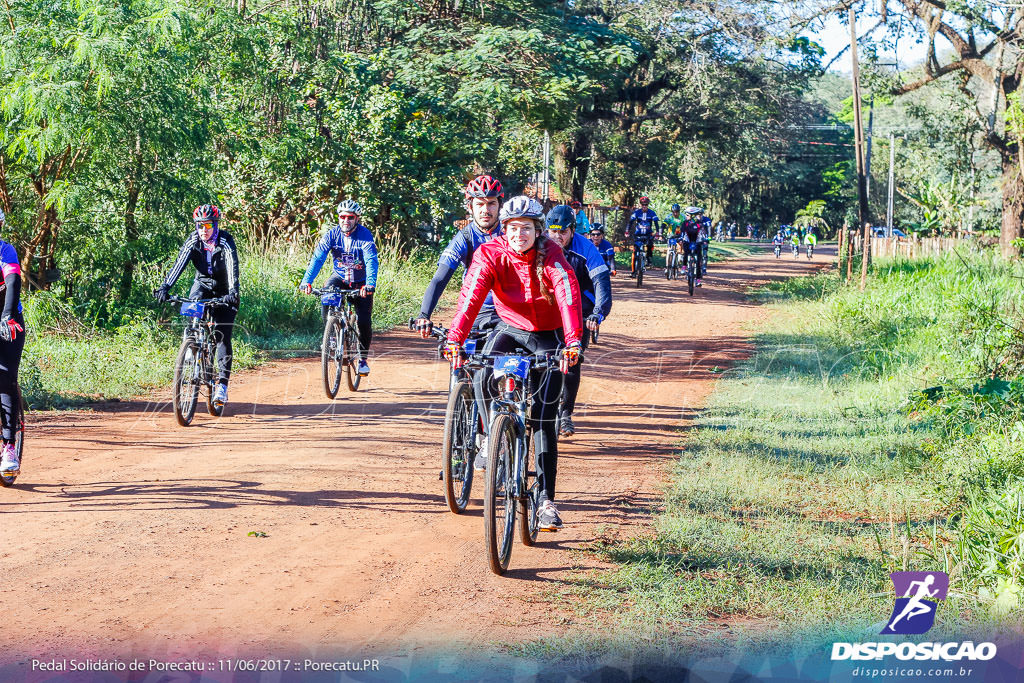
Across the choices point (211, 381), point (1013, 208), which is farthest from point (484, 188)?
point (1013, 208)

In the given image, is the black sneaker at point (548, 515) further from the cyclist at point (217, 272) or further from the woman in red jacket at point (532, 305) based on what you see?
the cyclist at point (217, 272)

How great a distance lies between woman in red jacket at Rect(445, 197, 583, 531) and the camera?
614 cm

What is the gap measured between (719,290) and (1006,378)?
18.5 metres

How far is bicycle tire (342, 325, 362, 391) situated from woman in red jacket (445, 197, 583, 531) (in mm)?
5672

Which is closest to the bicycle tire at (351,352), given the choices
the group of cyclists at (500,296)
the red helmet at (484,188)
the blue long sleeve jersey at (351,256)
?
the blue long sleeve jersey at (351,256)

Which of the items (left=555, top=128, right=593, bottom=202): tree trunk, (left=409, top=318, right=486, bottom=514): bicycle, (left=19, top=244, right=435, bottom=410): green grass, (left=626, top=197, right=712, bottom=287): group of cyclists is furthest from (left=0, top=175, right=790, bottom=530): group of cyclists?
(left=555, top=128, right=593, bottom=202): tree trunk

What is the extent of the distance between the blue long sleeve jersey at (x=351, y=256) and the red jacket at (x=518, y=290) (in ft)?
17.6

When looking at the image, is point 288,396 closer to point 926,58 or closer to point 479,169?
point 479,169

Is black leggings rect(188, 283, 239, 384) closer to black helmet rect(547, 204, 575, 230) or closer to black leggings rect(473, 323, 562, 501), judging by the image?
black helmet rect(547, 204, 575, 230)

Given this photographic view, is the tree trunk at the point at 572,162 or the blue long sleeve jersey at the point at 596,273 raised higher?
the tree trunk at the point at 572,162

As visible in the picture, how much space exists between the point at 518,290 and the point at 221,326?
16.5 feet

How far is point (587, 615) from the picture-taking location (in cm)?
524

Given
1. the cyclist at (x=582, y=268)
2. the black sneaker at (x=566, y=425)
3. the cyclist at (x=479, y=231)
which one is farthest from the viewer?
the black sneaker at (x=566, y=425)

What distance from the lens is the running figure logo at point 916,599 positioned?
5.18 metres
